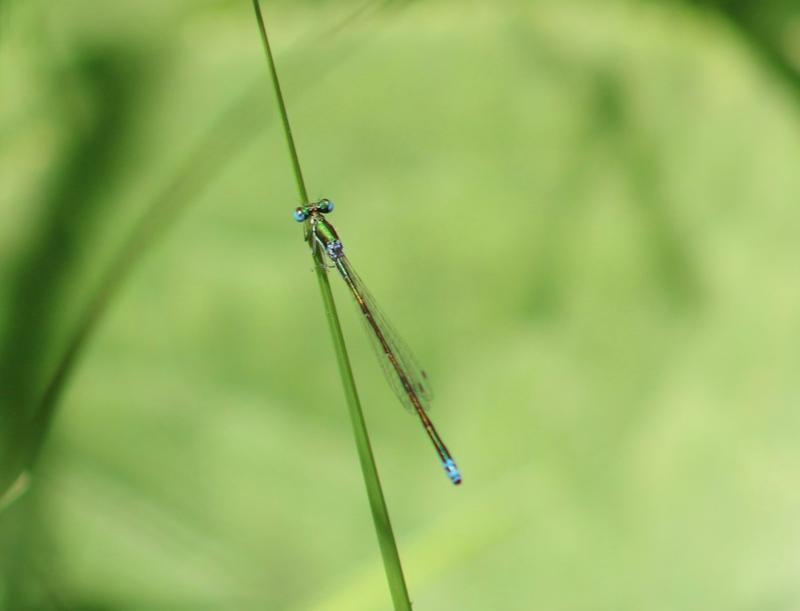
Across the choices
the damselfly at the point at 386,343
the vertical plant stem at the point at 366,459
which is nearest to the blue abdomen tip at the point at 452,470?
the damselfly at the point at 386,343

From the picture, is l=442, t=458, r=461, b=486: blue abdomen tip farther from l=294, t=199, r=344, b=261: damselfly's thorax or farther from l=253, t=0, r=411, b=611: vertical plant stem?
l=294, t=199, r=344, b=261: damselfly's thorax

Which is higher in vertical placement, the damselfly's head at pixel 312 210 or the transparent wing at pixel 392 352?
the damselfly's head at pixel 312 210

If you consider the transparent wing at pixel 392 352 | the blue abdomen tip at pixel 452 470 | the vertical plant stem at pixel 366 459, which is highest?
the transparent wing at pixel 392 352

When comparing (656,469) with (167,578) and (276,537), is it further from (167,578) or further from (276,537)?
(167,578)

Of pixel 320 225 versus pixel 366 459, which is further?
pixel 320 225

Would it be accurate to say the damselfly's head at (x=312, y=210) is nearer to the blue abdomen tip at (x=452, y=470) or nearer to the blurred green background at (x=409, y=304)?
the blurred green background at (x=409, y=304)

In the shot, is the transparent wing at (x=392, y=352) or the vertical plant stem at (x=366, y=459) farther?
the transparent wing at (x=392, y=352)

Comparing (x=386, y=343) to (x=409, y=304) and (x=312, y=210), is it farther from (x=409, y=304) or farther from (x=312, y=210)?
(x=312, y=210)

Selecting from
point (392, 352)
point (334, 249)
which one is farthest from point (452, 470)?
point (334, 249)

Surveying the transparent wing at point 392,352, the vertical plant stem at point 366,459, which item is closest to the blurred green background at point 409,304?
the transparent wing at point 392,352
